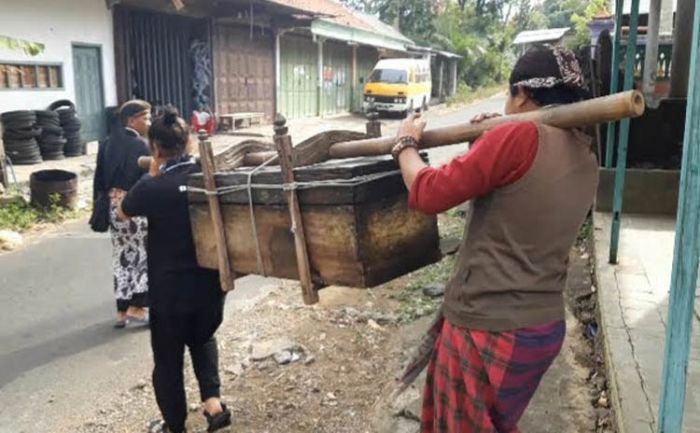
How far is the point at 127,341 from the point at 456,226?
4.29 meters

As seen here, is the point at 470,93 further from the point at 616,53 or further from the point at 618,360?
the point at 618,360

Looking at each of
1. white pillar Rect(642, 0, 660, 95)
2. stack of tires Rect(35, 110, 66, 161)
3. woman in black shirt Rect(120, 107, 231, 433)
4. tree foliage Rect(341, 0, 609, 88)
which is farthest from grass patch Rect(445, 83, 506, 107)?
woman in black shirt Rect(120, 107, 231, 433)

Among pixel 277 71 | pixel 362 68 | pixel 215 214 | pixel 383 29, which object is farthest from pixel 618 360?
pixel 383 29

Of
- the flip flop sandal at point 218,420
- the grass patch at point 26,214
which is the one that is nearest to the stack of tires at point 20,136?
the grass patch at point 26,214

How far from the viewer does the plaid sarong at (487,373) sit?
2.05 metres

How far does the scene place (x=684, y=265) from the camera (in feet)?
5.95

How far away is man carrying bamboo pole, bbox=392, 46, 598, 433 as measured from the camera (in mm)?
1884

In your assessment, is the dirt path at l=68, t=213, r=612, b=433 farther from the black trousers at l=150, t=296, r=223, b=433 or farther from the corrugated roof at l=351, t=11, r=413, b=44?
the corrugated roof at l=351, t=11, r=413, b=44

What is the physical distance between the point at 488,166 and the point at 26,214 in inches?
297

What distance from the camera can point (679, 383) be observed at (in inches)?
75.7

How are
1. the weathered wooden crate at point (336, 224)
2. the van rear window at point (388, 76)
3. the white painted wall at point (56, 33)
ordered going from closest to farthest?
the weathered wooden crate at point (336, 224) < the white painted wall at point (56, 33) < the van rear window at point (388, 76)

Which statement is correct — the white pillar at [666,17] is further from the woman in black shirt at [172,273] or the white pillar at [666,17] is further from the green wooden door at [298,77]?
the green wooden door at [298,77]

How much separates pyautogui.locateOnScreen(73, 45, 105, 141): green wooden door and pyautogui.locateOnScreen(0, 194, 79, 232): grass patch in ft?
15.2

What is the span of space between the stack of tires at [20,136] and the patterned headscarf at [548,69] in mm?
10584
